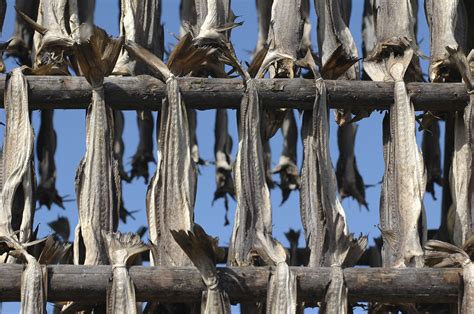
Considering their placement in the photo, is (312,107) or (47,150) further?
(47,150)

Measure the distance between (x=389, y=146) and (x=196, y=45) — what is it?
730 millimetres

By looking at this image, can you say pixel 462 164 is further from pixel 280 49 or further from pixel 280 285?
pixel 280 285

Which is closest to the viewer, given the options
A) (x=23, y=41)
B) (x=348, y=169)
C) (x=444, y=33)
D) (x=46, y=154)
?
(x=444, y=33)

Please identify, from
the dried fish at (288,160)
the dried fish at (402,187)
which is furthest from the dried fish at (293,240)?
the dried fish at (402,187)

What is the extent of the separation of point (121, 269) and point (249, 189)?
52cm

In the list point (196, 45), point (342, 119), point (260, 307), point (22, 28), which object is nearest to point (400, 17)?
point (342, 119)

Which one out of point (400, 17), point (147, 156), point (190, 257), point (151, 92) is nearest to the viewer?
point (190, 257)

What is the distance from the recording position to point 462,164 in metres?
5.04

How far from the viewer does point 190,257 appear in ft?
14.8

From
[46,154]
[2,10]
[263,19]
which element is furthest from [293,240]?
[2,10]

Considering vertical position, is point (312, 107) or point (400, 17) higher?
point (400, 17)

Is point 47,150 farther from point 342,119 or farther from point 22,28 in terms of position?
point 342,119

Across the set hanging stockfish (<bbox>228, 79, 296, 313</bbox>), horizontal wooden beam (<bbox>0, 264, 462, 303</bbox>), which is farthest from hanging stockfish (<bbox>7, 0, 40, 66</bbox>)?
horizontal wooden beam (<bbox>0, 264, 462, 303</bbox>)

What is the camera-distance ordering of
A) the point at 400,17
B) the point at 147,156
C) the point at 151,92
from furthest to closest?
the point at 147,156
the point at 400,17
the point at 151,92
